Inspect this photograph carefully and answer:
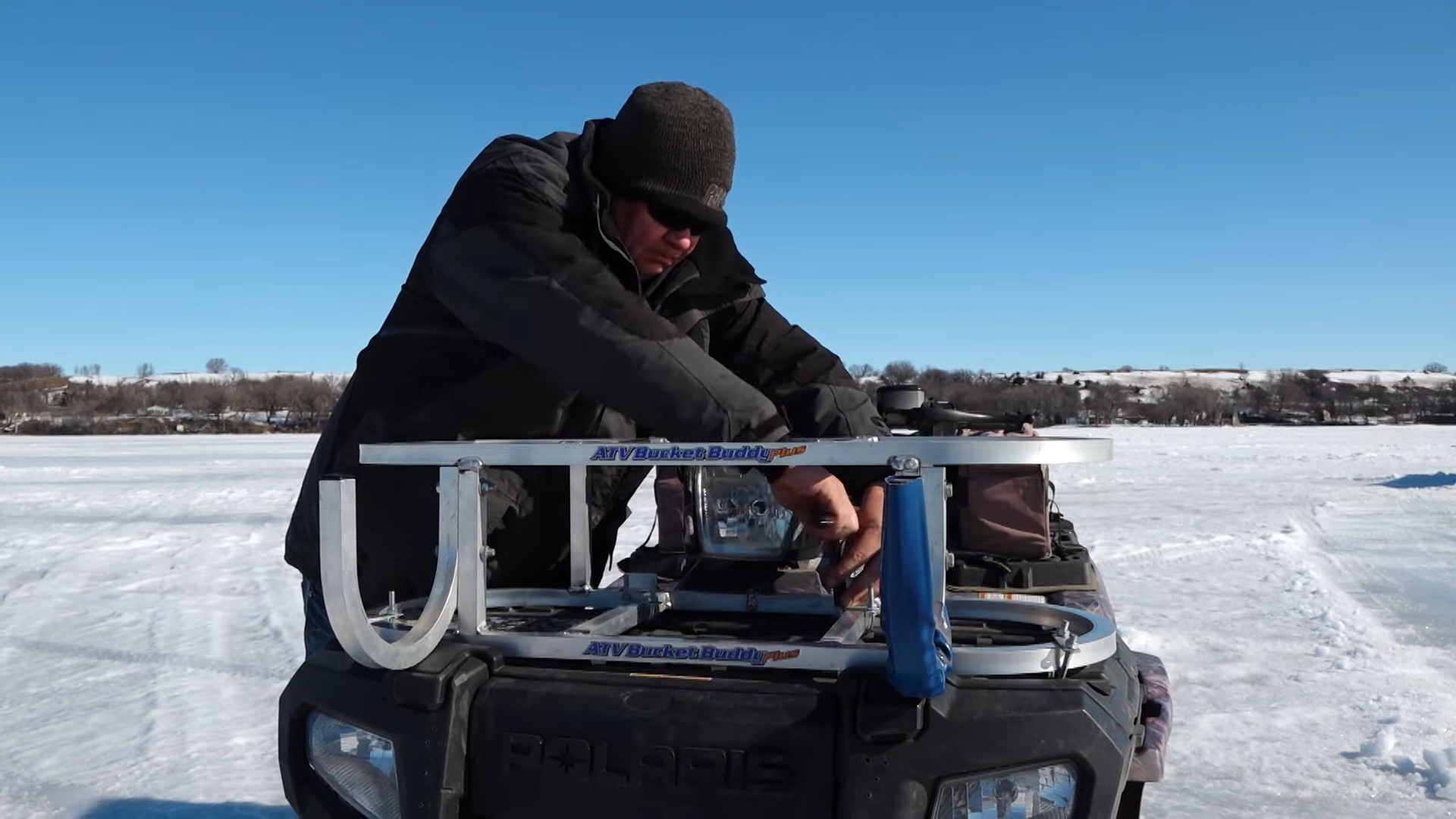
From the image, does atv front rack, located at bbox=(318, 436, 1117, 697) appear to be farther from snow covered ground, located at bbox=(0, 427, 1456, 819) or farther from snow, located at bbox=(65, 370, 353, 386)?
snow, located at bbox=(65, 370, 353, 386)

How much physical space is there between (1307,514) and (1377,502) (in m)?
→ 2.41

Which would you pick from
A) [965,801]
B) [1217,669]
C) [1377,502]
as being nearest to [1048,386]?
[1377,502]

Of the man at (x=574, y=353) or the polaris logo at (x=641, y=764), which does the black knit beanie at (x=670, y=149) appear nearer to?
the man at (x=574, y=353)

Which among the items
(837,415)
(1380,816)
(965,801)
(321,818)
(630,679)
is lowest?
(1380,816)

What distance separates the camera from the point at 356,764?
66.0 inches

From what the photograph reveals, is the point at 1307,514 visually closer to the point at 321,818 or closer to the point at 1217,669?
the point at 1217,669

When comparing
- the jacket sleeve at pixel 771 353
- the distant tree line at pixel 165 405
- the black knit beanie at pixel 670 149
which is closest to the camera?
the black knit beanie at pixel 670 149

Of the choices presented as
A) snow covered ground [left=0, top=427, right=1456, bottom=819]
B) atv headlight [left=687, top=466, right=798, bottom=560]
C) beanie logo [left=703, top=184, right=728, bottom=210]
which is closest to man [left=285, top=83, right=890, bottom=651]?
beanie logo [left=703, top=184, right=728, bottom=210]

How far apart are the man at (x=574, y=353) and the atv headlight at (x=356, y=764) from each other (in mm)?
491

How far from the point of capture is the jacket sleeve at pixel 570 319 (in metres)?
1.60

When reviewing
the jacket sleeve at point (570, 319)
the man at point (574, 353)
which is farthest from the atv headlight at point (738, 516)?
the jacket sleeve at point (570, 319)

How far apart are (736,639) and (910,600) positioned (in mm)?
362

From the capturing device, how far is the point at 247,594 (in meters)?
6.53

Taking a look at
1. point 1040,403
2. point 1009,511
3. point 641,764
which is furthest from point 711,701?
point 1040,403
